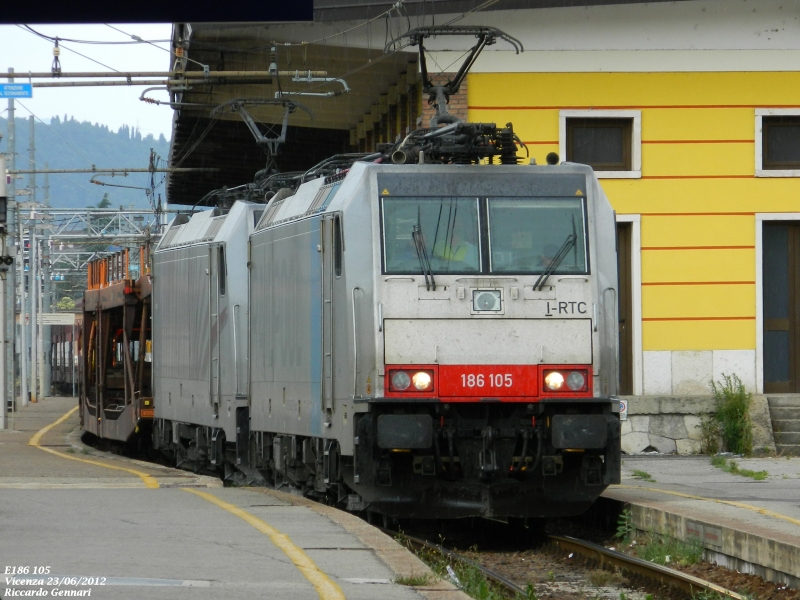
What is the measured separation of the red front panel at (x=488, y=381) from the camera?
11.3 m

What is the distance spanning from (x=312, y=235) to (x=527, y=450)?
8.99 feet

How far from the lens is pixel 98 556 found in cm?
862

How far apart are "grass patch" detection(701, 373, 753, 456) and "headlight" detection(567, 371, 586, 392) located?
8.33m

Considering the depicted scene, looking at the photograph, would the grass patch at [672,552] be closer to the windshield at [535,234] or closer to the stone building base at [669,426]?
the windshield at [535,234]

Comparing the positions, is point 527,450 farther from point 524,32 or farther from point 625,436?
point 524,32

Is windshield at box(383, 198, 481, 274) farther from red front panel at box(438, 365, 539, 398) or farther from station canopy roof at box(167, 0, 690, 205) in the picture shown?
station canopy roof at box(167, 0, 690, 205)

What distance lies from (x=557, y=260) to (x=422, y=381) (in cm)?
155

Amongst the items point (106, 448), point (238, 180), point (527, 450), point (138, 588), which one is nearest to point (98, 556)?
point (138, 588)

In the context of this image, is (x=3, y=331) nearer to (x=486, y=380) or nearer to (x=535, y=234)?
(x=535, y=234)

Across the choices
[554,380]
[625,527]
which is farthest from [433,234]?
[625,527]

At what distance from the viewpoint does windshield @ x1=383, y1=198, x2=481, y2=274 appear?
11.5m

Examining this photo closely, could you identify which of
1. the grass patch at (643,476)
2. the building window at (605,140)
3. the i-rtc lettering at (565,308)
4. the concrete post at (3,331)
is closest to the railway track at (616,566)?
the i-rtc lettering at (565,308)

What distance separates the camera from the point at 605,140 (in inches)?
795

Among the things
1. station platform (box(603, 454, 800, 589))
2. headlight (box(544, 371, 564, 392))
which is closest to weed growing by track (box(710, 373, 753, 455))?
station platform (box(603, 454, 800, 589))
